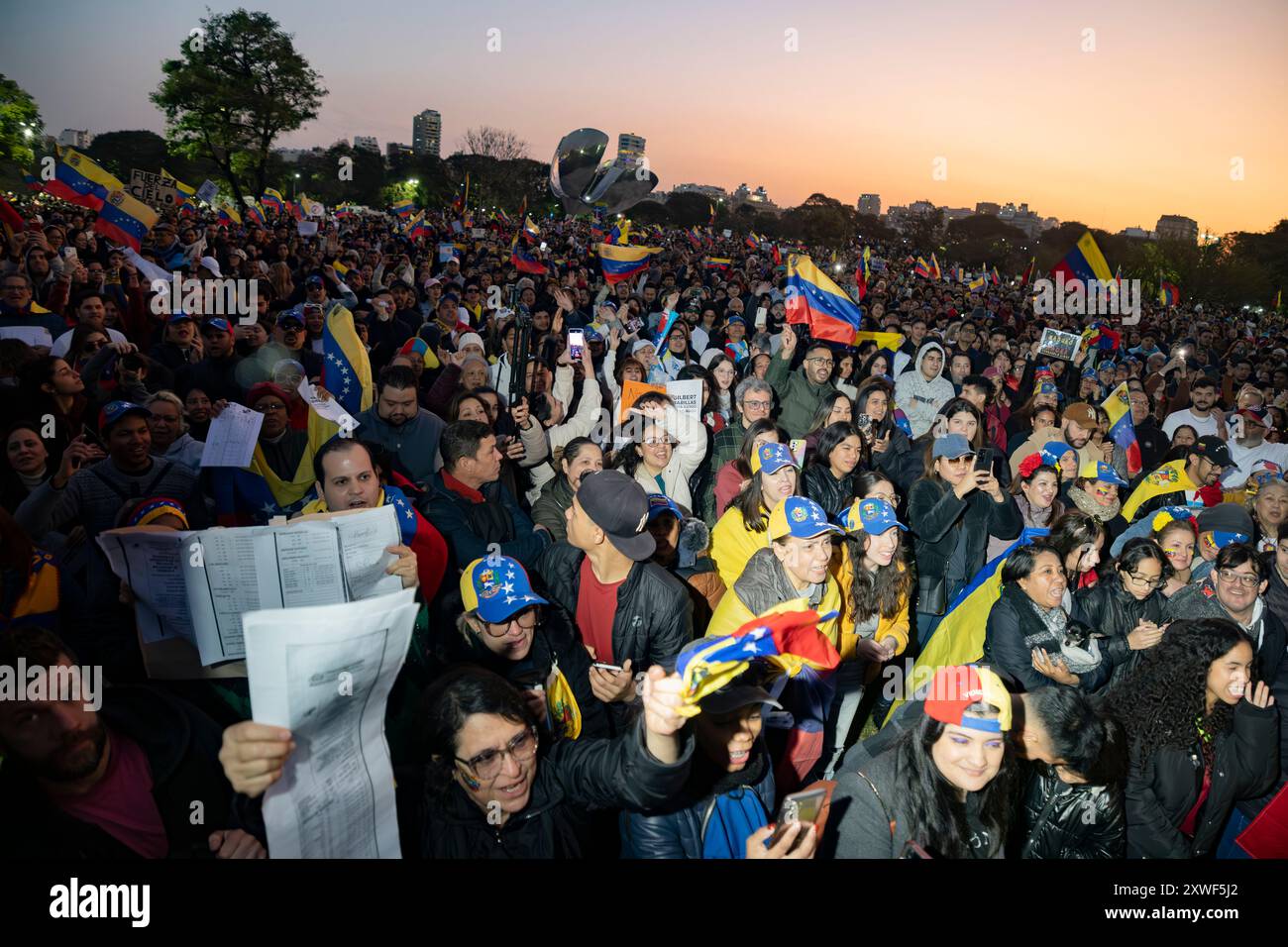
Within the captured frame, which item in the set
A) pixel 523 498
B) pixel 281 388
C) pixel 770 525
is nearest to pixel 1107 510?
pixel 770 525

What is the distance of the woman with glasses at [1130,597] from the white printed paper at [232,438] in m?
4.56

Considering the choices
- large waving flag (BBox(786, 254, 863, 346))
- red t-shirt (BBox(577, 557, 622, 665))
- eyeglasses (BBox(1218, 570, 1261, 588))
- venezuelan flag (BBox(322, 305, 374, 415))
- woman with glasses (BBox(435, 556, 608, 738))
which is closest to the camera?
woman with glasses (BBox(435, 556, 608, 738))

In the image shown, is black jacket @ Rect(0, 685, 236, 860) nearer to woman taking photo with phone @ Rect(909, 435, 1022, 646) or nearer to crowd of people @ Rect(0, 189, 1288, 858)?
crowd of people @ Rect(0, 189, 1288, 858)

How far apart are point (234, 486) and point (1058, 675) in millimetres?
4429

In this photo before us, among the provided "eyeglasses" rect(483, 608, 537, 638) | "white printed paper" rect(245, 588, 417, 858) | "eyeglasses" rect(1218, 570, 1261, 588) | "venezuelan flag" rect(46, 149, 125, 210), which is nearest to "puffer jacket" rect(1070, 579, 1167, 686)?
"eyeglasses" rect(1218, 570, 1261, 588)

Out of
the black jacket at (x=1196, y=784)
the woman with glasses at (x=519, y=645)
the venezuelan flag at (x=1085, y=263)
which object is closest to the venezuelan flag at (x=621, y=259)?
the venezuelan flag at (x=1085, y=263)

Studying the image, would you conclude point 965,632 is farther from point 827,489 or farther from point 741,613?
point 827,489

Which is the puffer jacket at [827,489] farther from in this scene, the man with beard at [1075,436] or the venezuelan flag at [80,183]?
the venezuelan flag at [80,183]

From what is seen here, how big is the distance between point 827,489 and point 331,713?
3918 mm

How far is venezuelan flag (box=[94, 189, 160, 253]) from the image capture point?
31.0 ft

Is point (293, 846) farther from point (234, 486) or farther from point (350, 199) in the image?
point (350, 199)

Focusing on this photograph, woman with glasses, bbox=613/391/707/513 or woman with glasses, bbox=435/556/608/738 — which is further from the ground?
woman with glasses, bbox=613/391/707/513

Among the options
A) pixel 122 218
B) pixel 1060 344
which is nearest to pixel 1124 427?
pixel 1060 344

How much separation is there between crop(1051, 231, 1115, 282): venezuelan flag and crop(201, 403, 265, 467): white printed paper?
1471cm
